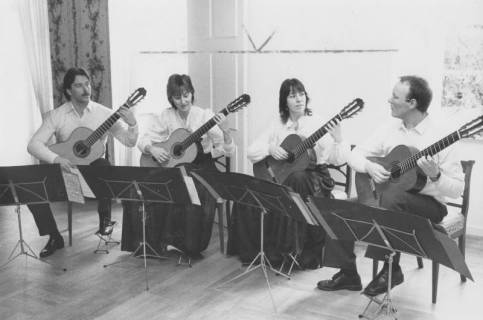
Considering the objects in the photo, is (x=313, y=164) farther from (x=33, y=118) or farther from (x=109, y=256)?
(x=33, y=118)

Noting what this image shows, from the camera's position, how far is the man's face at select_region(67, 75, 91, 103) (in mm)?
4305

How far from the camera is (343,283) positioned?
11.5ft

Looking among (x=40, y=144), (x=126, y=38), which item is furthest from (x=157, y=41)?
(x=40, y=144)

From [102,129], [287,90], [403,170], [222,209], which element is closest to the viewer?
[403,170]

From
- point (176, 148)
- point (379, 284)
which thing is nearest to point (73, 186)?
point (176, 148)

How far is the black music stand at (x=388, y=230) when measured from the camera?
2.46 m

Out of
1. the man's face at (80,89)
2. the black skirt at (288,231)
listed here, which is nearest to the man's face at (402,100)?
the black skirt at (288,231)

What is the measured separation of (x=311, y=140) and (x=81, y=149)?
5.48 ft

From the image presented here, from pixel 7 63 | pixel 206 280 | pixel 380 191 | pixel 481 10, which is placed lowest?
pixel 206 280

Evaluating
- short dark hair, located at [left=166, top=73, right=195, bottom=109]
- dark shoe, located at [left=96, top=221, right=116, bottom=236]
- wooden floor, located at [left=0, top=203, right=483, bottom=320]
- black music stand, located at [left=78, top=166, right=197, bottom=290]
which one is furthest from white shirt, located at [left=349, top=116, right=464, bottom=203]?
dark shoe, located at [left=96, top=221, right=116, bottom=236]

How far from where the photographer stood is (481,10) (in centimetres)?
412

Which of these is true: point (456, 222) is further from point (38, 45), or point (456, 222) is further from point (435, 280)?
point (38, 45)

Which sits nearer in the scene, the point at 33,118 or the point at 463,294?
the point at 463,294

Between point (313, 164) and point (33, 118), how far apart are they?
3500 millimetres
